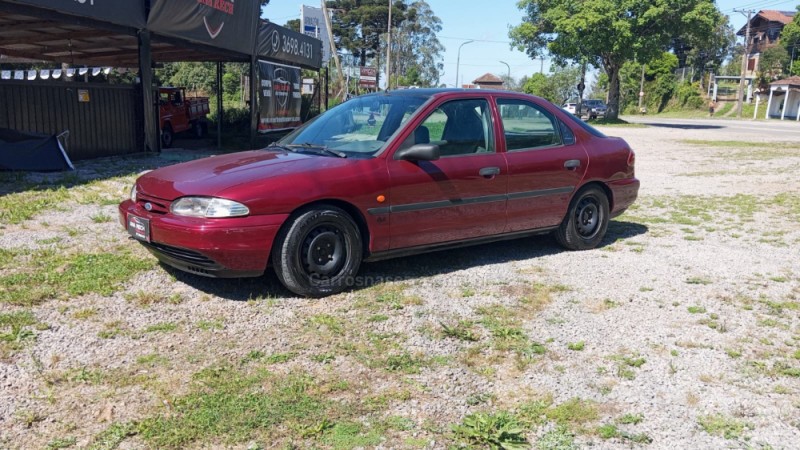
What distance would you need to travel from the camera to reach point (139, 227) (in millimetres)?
4648

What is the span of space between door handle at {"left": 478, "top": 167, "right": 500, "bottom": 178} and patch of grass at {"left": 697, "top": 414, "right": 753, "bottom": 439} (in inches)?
108

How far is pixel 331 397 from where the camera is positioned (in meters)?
3.26

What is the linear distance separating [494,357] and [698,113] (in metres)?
61.7

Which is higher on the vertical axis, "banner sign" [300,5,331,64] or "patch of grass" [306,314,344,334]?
"banner sign" [300,5,331,64]

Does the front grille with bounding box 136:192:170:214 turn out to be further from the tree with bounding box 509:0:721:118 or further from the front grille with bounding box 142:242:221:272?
the tree with bounding box 509:0:721:118

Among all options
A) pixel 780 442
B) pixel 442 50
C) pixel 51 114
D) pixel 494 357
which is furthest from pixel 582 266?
pixel 442 50

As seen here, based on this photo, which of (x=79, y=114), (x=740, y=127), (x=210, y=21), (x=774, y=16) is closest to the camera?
(x=79, y=114)

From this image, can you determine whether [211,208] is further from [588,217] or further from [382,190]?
[588,217]

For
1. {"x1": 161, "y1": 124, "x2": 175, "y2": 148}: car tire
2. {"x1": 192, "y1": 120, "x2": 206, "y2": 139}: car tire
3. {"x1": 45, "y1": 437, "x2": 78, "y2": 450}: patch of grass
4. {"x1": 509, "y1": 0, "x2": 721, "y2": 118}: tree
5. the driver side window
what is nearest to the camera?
{"x1": 45, "y1": 437, "x2": 78, "y2": 450}: patch of grass

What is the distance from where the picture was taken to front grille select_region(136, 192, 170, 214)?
4500 mm

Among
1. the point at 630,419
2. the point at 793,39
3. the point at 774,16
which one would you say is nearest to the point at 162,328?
the point at 630,419

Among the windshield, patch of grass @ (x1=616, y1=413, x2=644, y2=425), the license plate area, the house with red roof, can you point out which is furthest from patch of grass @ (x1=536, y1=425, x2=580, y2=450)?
the house with red roof

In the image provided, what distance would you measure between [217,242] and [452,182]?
2006mm

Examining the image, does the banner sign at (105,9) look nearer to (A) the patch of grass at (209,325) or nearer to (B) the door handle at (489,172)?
(A) the patch of grass at (209,325)
